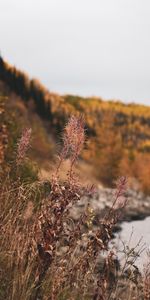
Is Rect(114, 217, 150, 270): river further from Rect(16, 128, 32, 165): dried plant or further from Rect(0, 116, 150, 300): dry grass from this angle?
Rect(16, 128, 32, 165): dried plant

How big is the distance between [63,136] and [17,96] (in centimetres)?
4586

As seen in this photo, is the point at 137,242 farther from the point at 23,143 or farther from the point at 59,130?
the point at 59,130

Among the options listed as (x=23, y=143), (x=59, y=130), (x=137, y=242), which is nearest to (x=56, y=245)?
(x=23, y=143)

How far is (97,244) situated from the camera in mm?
5082

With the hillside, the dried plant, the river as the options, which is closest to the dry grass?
the dried plant

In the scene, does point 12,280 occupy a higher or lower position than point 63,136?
lower

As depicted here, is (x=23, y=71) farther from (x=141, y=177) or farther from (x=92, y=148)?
(x=141, y=177)

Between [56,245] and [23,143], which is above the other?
[23,143]

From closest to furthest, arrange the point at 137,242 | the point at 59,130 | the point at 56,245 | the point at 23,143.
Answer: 1. the point at 56,245
2. the point at 23,143
3. the point at 137,242
4. the point at 59,130

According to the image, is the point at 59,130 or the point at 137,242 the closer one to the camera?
the point at 137,242

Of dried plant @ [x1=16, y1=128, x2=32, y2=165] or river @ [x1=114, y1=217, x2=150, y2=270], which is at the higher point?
dried plant @ [x1=16, y1=128, x2=32, y2=165]

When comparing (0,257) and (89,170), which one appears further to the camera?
(89,170)

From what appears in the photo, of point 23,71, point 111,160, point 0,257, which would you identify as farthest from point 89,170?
point 0,257

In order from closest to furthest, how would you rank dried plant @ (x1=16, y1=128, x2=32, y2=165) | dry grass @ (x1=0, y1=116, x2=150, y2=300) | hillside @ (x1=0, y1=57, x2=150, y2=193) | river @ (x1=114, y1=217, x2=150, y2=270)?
dry grass @ (x1=0, y1=116, x2=150, y2=300), dried plant @ (x1=16, y1=128, x2=32, y2=165), river @ (x1=114, y1=217, x2=150, y2=270), hillside @ (x1=0, y1=57, x2=150, y2=193)
